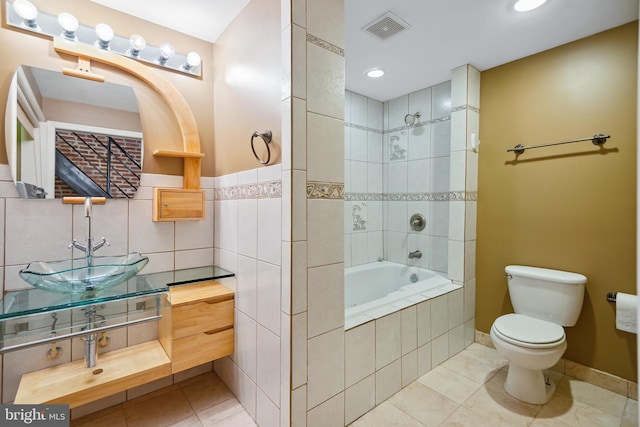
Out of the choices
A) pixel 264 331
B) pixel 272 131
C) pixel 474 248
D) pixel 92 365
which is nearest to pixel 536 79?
pixel 474 248

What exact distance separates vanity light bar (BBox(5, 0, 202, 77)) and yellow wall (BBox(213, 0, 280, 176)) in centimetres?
21

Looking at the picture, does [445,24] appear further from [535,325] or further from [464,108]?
[535,325]

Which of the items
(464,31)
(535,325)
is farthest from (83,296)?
(464,31)

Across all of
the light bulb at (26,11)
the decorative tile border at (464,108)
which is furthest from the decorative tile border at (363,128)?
the light bulb at (26,11)

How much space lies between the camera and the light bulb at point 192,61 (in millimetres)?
1969

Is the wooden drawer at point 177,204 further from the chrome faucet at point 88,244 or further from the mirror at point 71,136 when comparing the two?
the chrome faucet at point 88,244

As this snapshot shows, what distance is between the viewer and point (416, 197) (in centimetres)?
308

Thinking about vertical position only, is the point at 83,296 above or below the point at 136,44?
below

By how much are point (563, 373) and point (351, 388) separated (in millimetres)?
1662

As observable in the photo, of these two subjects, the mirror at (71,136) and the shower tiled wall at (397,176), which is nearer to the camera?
the mirror at (71,136)

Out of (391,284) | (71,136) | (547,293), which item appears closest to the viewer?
(71,136)

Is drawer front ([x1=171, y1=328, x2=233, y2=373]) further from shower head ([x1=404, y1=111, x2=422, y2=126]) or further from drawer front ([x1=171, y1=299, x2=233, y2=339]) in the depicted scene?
shower head ([x1=404, y1=111, x2=422, y2=126])

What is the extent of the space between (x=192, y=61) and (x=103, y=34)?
482 millimetres

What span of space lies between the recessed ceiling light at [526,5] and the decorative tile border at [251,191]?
1.71 meters
